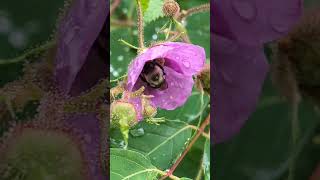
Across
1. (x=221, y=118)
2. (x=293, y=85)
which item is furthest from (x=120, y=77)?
(x=293, y=85)

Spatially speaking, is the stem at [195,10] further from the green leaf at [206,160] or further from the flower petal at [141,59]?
the green leaf at [206,160]

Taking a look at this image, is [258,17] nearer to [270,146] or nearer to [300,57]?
[300,57]

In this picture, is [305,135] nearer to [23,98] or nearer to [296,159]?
[296,159]

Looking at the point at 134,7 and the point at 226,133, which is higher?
the point at 134,7

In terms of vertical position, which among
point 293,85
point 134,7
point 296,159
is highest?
point 134,7

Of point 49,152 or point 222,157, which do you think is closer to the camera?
point 49,152

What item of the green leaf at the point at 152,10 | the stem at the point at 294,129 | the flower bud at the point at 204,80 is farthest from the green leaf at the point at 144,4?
the stem at the point at 294,129
